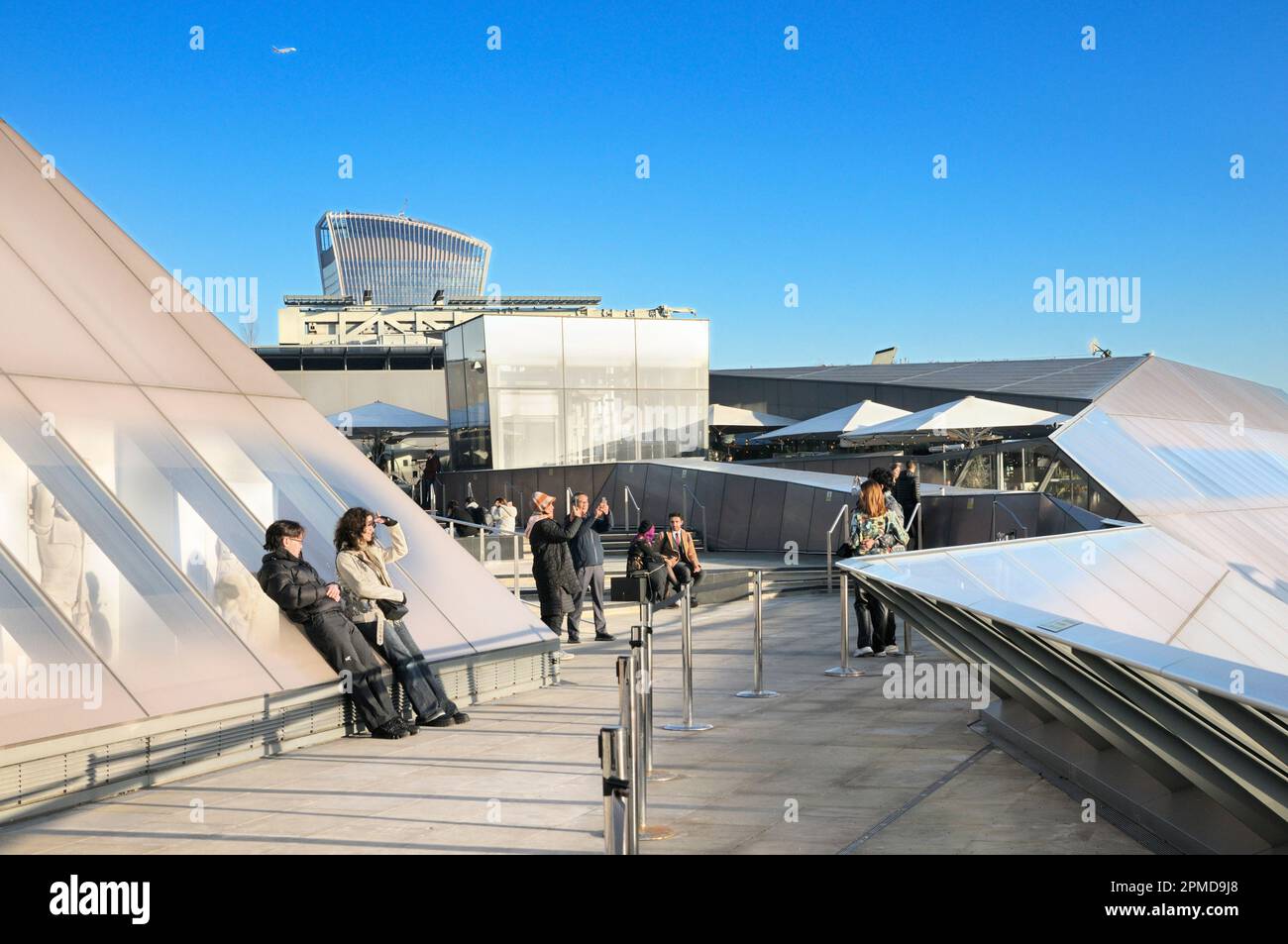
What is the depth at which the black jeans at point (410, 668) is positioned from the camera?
30.1 feet

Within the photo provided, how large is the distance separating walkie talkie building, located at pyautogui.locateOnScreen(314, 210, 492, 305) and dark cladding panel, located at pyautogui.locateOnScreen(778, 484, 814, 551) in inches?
4701

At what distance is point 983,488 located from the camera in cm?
2242

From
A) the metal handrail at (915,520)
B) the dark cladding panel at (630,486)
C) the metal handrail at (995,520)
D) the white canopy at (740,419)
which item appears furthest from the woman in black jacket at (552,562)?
the white canopy at (740,419)

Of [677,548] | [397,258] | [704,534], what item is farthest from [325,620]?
[397,258]

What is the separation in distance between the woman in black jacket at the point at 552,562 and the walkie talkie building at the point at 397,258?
127m

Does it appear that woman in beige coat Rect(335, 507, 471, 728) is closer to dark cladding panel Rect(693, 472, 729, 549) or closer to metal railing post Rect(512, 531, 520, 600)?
metal railing post Rect(512, 531, 520, 600)

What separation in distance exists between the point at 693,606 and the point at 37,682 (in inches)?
476

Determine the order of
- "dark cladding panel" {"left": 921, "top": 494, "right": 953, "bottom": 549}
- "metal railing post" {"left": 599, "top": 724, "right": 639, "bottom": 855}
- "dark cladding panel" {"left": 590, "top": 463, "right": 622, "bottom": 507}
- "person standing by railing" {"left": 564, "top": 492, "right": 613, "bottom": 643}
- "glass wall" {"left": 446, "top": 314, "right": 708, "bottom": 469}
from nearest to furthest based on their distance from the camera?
"metal railing post" {"left": 599, "top": 724, "right": 639, "bottom": 855}
"person standing by railing" {"left": 564, "top": 492, "right": 613, "bottom": 643}
"dark cladding panel" {"left": 921, "top": 494, "right": 953, "bottom": 549}
"dark cladding panel" {"left": 590, "top": 463, "right": 622, "bottom": 507}
"glass wall" {"left": 446, "top": 314, "right": 708, "bottom": 469}

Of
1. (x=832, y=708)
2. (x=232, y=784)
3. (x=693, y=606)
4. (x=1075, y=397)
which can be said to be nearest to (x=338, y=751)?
(x=232, y=784)

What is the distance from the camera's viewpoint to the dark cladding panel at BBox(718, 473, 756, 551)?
2394 centimetres

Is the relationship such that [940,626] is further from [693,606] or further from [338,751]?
[693,606]

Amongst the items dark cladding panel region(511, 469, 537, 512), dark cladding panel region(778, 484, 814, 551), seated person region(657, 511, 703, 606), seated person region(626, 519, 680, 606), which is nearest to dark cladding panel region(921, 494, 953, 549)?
dark cladding panel region(778, 484, 814, 551)

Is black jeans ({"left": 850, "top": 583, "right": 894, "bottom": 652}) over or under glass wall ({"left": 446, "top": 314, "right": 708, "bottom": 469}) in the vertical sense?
under
